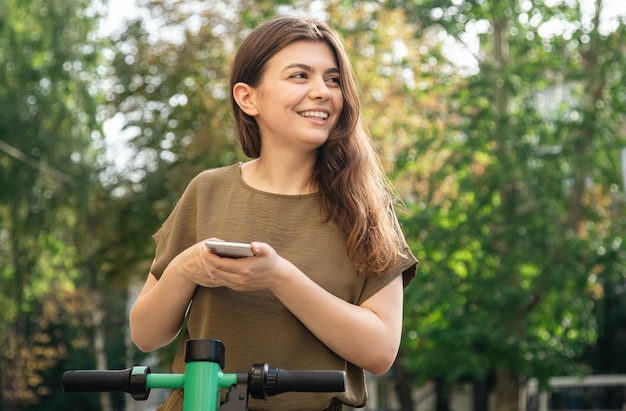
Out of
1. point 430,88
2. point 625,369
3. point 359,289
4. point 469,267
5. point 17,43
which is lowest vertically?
point 625,369

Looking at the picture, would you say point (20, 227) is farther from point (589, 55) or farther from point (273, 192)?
point (273, 192)

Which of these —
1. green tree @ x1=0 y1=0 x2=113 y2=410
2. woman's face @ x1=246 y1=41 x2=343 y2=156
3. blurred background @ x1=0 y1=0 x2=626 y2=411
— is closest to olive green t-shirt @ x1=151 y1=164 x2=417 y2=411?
woman's face @ x1=246 y1=41 x2=343 y2=156

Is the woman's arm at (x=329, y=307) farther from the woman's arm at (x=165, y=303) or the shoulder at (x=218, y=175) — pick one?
the shoulder at (x=218, y=175)

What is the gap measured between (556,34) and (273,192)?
1521 cm

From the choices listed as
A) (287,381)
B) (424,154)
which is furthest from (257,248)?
A: (424,154)

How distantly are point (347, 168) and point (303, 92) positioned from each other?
213mm

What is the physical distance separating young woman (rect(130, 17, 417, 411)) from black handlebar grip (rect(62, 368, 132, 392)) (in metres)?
0.30

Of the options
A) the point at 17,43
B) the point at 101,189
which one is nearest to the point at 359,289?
the point at 101,189

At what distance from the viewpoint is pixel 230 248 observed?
6.98 feet

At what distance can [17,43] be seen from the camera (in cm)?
2475

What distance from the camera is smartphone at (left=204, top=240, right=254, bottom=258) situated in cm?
212

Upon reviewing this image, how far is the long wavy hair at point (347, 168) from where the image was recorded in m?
2.53

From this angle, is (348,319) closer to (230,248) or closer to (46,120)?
(230,248)

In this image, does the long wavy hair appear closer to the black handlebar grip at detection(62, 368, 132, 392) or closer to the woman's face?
the woman's face
